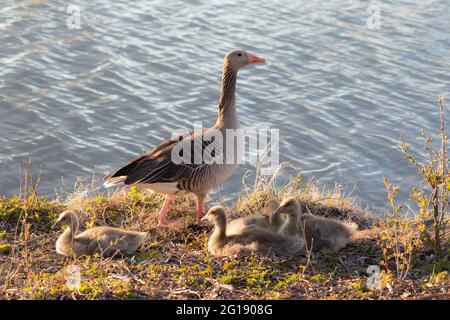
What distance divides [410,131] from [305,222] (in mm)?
7755

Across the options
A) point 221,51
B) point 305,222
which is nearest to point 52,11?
point 221,51

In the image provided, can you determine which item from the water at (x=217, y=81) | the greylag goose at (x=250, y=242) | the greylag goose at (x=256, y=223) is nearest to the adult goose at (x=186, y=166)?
the greylag goose at (x=256, y=223)

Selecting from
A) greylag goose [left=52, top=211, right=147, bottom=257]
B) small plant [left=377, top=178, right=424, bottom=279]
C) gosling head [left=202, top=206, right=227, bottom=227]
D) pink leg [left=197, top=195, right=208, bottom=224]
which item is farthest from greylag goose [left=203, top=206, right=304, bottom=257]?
pink leg [left=197, top=195, right=208, bottom=224]

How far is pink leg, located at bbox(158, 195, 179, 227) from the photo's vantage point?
8.48m

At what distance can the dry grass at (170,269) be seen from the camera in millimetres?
Answer: 6500

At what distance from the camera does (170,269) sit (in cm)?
706

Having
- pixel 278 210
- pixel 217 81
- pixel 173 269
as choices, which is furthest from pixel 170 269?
pixel 217 81

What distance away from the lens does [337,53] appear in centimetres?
1752

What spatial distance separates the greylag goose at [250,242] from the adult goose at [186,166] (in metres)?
1.10

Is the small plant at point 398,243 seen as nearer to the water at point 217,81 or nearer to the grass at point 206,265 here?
the grass at point 206,265

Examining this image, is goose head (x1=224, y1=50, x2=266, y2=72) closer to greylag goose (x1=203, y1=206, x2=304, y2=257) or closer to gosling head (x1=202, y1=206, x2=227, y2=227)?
gosling head (x1=202, y1=206, x2=227, y2=227)

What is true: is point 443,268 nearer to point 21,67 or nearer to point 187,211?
point 187,211

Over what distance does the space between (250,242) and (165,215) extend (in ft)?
5.39

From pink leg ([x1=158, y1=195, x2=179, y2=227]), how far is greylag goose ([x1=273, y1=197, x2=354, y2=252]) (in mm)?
1351
